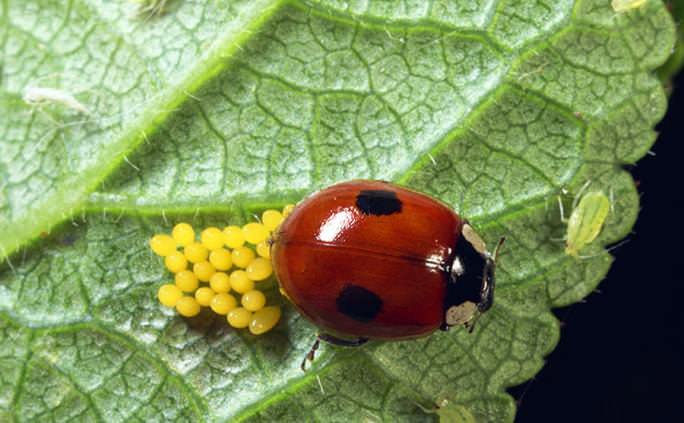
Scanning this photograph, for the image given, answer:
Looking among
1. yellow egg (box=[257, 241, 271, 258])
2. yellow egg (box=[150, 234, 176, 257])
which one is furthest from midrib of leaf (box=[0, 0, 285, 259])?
yellow egg (box=[257, 241, 271, 258])

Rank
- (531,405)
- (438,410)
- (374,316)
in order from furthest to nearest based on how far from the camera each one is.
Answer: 1. (531,405)
2. (438,410)
3. (374,316)

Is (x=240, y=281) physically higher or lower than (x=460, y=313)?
lower

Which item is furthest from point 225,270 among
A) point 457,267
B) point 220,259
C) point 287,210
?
point 457,267

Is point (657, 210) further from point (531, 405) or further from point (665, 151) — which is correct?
point (531, 405)

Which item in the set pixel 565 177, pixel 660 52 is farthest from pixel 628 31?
pixel 565 177

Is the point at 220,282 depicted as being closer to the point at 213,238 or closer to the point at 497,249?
the point at 213,238

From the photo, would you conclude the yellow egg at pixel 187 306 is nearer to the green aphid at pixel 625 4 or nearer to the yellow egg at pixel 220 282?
the yellow egg at pixel 220 282

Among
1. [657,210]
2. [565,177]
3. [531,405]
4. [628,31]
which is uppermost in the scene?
[628,31]
